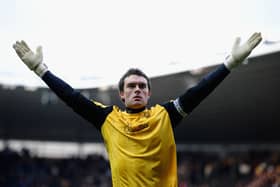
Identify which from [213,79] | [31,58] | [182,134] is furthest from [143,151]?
[182,134]

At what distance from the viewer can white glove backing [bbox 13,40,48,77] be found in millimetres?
3209

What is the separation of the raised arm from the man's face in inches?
7.0

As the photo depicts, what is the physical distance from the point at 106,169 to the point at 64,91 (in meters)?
20.5

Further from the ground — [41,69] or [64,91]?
[41,69]

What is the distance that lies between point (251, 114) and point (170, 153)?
54.5ft

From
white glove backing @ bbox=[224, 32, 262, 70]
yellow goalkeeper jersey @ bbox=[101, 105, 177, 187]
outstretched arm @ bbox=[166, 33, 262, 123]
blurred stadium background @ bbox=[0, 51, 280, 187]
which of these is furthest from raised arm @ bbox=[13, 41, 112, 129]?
blurred stadium background @ bbox=[0, 51, 280, 187]

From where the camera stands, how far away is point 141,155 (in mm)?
2893

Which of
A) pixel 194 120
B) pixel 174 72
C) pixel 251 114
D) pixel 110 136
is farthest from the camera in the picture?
pixel 194 120

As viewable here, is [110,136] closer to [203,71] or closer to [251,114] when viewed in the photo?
[203,71]

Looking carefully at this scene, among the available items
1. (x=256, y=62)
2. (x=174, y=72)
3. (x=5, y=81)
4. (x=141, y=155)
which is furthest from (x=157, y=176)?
(x=5, y=81)

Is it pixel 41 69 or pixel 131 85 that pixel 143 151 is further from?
pixel 41 69

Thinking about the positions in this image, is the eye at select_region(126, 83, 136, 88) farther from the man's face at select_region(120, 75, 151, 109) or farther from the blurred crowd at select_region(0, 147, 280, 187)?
the blurred crowd at select_region(0, 147, 280, 187)

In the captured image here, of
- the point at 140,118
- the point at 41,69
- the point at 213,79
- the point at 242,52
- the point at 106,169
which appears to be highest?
the point at 106,169

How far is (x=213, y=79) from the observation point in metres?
2.98
